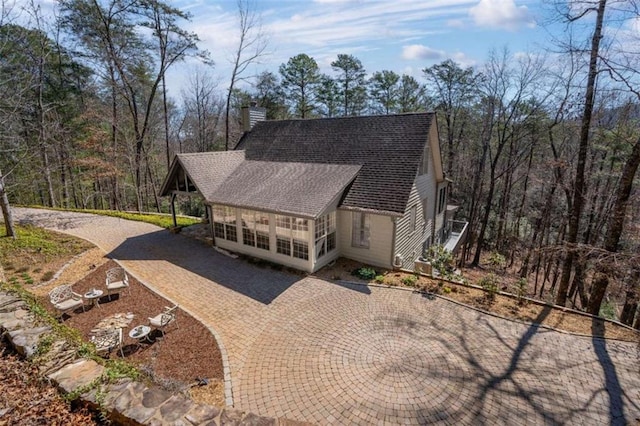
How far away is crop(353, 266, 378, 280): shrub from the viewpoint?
1145 cm

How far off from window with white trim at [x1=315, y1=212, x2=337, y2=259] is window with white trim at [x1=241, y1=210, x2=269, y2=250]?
7.35 feet

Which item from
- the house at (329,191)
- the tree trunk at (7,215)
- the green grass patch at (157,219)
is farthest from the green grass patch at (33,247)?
the house at (329,191)

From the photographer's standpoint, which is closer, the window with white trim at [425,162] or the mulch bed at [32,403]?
the mulch bed at [32,403]

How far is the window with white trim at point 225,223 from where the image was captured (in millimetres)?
13667

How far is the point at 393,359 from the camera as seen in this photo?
7.23 m

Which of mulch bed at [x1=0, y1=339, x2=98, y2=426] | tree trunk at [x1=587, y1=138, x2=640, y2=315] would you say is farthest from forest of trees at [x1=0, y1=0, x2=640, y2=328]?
mulch bed at [x1=0, y1=339, x2=98, y2=426]

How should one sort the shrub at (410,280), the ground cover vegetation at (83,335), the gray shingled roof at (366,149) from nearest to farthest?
the ground cover vegetation at (83,335), the shrub at (410,280), the gray shingled roof at (366,149)

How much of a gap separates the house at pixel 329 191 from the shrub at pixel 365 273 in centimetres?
89

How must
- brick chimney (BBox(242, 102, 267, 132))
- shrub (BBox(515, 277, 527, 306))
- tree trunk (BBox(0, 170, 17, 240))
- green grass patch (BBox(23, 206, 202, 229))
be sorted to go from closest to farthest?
shrub (BBox(515, 277, 527, 306)) → tree trunk (BBox(0, 170, 17, 240)) → green grass patch (BBox(23, 206, 202, 229)) → brick chimney (BBox(242, 102, 267, 132))

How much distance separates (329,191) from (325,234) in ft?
5.70

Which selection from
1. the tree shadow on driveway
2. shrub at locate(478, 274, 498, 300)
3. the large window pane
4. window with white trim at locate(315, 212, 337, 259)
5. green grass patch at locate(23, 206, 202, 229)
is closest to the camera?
shrub at locate(478, 274, 498, 300)

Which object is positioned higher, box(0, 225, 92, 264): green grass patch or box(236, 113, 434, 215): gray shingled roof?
box(236, 113, 434, 215): gray shingled roof

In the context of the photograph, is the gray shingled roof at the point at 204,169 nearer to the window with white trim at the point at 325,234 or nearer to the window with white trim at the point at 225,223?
the window with white trim at the point at 225,223

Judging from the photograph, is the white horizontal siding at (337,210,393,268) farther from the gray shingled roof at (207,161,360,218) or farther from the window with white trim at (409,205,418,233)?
the window with white trim at (409,205,418,233)
